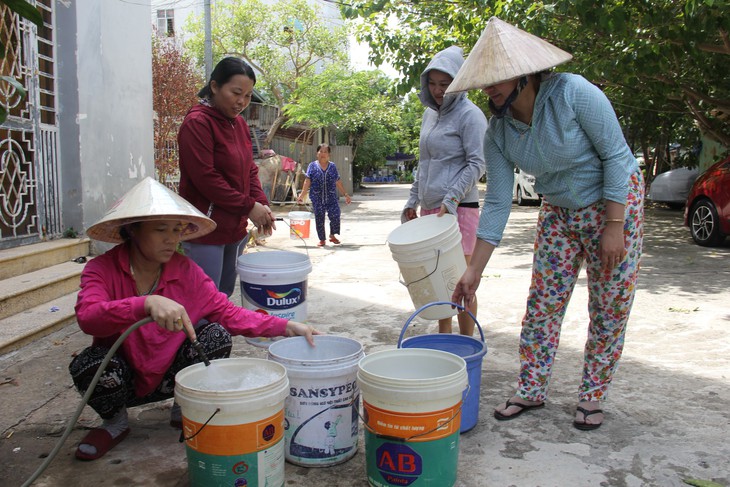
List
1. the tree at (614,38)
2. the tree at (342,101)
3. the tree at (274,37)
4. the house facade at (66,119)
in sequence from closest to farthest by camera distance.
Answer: the house facade at (66,119) < the tree at (614,38) < the tree at (342,101) < the tree at (274,37)

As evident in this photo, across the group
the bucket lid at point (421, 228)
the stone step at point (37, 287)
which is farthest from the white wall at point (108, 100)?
the bucket lid at point (421, 228)

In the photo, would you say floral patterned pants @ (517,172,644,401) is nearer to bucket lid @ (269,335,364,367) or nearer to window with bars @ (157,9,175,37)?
bucket lid @ (269,335,364,367)

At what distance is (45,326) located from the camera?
15.2 feet

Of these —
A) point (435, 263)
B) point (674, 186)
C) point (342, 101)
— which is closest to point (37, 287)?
point (435, 263)

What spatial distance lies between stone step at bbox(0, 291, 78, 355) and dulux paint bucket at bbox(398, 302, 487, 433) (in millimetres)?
2801

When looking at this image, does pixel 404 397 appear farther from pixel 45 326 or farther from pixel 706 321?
pixel 706 321

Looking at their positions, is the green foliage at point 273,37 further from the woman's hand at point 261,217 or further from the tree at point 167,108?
the woman's hand at point 261,217

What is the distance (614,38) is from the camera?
834 centimetres

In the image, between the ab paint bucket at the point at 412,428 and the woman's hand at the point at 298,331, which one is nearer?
the ab paint bucket at the point at 412,428

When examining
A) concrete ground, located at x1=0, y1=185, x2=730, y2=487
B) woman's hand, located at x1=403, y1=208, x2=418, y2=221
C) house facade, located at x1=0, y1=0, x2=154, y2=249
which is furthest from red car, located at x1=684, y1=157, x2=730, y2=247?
house facade, located at x1=0, y1=0, x2=154, y2=249

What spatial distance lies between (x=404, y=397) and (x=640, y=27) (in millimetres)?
7164

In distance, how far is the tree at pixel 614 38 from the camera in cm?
677

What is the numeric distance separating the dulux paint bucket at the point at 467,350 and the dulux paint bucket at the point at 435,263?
49 centimetres

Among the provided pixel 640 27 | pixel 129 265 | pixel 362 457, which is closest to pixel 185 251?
pixel 129 265
